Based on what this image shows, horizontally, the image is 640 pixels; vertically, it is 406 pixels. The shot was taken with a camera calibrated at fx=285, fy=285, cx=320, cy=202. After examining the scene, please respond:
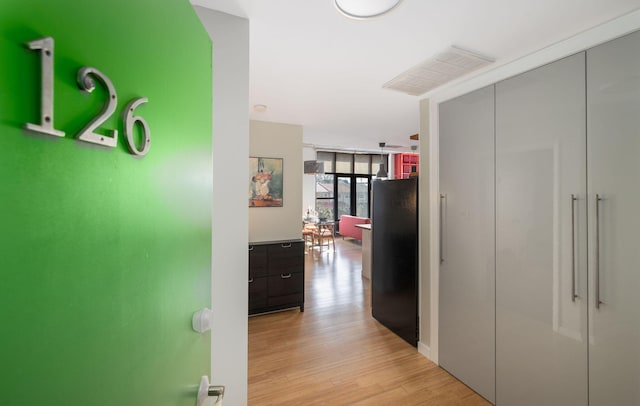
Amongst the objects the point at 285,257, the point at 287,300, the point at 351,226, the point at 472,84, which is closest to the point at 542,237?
the point at 472,84

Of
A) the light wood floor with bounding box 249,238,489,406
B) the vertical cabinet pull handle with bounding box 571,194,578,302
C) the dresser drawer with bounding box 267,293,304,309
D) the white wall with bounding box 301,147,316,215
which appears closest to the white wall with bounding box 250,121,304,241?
the dresser drawer with bounding box 267,293,304,309

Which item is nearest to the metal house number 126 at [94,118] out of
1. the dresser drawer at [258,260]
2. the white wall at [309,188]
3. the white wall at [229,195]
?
the white wall at [229,195]

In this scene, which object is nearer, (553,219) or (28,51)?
(28,51)

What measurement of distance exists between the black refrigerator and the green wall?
94.4 inches

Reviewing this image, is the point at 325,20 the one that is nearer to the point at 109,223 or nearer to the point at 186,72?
the point at 186,72

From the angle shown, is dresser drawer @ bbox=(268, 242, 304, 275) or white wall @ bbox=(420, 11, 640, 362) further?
dresser drawer @ bbox=(268, 242, 304, 275)

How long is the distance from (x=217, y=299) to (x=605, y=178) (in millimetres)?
2116

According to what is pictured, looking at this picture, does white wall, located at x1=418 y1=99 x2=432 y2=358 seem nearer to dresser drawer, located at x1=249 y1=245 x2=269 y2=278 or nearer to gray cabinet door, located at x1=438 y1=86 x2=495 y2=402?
gray cabinet door, located at x1=438 y1=86 x2=495 y2=402

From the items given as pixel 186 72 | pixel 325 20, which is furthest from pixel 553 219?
pixel 186 72

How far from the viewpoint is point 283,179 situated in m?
3.92

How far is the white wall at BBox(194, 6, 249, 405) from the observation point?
1437mm

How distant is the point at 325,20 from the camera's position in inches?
60.1

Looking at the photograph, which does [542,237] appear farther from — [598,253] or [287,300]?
[287,300]

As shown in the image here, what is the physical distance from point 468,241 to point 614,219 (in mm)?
878
